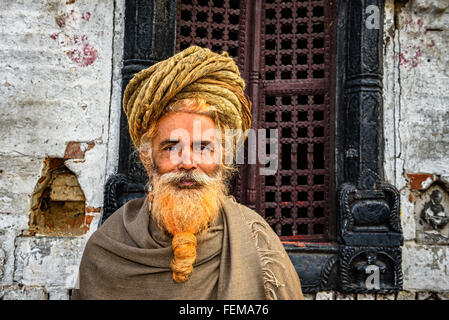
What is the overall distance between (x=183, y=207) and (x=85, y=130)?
1620 millimetres

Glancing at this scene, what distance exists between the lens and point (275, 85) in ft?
9.73

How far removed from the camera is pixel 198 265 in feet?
4.98

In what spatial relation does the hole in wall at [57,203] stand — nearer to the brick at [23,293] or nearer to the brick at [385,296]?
the brick at [23,293]

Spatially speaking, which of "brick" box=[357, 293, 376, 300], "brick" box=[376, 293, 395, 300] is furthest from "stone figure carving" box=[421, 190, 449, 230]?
"brick" box=[357, 293, 376, 300]

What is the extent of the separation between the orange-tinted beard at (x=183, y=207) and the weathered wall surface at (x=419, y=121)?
6.31ft

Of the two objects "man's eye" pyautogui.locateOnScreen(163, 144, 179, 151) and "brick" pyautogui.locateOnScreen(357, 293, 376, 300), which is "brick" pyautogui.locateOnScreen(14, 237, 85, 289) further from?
"brick" pyautogui.locateOnScreen(357, 293, 376, 300)

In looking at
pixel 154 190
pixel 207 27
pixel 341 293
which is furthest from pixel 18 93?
pixel 341 293

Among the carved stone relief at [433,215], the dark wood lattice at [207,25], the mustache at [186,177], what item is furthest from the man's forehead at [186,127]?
the carved stone relief at [433,215]

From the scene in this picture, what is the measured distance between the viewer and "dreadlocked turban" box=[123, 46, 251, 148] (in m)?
1.53

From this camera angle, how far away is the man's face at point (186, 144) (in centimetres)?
151

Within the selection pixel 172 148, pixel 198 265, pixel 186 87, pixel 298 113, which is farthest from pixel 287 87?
pixel 198 265

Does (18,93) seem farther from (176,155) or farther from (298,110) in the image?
(298,110)

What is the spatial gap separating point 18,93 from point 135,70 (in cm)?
101

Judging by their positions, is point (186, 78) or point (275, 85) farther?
point (275, 85)
